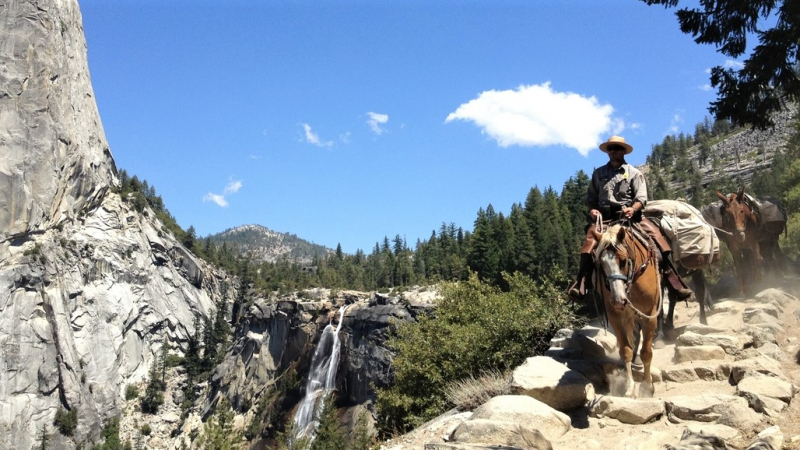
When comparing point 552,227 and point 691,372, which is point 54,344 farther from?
point 691,372

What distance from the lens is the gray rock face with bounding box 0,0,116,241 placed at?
82812mm

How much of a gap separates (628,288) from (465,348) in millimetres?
5761

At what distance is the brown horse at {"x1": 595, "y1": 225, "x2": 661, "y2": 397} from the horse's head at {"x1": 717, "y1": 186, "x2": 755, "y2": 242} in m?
7.50

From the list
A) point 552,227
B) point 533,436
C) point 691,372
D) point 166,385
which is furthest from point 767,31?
point 166,385

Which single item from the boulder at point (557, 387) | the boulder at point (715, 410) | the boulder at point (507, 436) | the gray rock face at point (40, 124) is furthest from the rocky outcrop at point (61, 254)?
the boulder at point (715, 410)

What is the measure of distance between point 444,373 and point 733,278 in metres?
8.85

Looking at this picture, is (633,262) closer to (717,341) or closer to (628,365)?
(628,365)

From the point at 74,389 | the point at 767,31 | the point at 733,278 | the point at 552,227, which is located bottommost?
the point at 74,389

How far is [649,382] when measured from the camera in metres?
7.29

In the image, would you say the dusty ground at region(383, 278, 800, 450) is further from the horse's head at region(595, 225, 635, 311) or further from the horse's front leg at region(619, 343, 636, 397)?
the horse's head at region(595, 225, 635, 311)

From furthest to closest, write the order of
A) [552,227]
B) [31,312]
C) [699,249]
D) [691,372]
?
[31,312], [552,227], [699,249], [691,372]

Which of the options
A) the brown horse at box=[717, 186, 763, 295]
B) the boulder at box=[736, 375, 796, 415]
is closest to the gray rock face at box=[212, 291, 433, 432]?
the brown horse at box=[717, 186, 763, 295]

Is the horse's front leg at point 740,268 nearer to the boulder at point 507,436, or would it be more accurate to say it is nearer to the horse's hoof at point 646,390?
the horse's hoof at point 646,390

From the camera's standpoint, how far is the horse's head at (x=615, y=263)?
6.58 m
